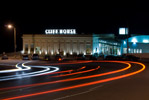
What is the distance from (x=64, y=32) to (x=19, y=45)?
36.0m

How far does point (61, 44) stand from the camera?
89.9 meters

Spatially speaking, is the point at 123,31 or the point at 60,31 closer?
the point at 60,31

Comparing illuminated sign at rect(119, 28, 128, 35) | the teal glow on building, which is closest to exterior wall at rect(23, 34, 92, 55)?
the teal glow on building

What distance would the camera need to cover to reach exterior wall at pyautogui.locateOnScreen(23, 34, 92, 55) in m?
88.4

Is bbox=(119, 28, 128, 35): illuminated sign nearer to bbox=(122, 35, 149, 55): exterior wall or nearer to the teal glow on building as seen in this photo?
the teal glow on building

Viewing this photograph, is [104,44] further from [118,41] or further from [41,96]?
[41,96]

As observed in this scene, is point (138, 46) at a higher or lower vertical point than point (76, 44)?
lower

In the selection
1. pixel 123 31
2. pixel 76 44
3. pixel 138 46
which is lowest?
pixel 138 46

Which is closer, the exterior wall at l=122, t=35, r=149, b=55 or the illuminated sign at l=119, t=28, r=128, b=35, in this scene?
the exterior wall at l=122, t=35, r=149, b=55

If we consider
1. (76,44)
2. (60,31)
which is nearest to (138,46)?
(76,44)

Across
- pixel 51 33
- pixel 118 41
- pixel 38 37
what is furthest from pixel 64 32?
pixel 118 41

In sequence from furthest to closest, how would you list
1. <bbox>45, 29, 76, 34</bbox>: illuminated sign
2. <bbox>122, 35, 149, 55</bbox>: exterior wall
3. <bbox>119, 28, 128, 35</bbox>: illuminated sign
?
1. <bbox>119, 28, 128, 35</bbox>: illuminated sign
2. <bbox>45, 29, 76, 34</bbox>: illuminated sign
3. <bbox>122, 35, 149, 55</bbox>: exterior wall

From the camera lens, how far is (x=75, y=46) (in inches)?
3511

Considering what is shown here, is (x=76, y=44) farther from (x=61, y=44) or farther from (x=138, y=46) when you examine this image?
(x=138, y=46)
